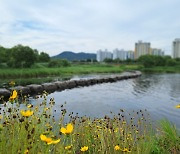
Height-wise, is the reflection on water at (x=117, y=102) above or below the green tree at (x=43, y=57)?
below

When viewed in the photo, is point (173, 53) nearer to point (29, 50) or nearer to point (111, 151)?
point (29, 50)

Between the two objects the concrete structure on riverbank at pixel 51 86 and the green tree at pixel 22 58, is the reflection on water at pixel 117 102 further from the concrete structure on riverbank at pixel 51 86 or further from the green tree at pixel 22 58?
the green tree at pixel 22 58

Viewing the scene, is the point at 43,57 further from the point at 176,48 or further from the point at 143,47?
the point at 143,47

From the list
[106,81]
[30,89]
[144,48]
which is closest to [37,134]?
[30,89]

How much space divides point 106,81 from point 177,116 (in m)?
19.1

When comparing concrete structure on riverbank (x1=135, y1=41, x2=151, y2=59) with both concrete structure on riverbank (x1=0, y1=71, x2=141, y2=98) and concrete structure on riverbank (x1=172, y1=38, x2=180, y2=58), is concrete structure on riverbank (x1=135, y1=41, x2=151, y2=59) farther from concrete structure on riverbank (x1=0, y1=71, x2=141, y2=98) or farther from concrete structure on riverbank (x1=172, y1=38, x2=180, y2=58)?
concrete structure on riverbank (x1=0, y1=71, x2=141, y2=98)

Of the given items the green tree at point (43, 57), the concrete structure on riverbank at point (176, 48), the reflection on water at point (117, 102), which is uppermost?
the concrete structure on riverbank at point (176, 48)

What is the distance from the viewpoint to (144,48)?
499 ft

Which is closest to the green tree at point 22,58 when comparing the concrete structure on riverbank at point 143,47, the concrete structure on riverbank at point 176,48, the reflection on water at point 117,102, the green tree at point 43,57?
the reflection on water at point 117,102

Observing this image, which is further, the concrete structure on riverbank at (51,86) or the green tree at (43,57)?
the green tree at (43,57)

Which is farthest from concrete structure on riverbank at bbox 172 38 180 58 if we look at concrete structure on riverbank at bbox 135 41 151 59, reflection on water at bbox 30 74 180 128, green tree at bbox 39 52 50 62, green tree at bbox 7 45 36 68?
reflection on water at bbox 30 74 180 128

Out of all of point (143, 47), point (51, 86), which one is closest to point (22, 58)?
point (51, 86)

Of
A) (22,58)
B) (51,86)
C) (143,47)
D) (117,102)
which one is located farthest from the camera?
(143,47)

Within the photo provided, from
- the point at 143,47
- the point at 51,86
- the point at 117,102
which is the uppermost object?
the point at 143,47
